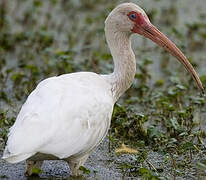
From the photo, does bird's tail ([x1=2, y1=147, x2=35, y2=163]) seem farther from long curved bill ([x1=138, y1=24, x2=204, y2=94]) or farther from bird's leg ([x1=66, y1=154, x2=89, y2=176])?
long curved bill ([x1=138, y1=24, x2=204, y2=94])

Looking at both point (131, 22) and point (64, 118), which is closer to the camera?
point (64, 118)

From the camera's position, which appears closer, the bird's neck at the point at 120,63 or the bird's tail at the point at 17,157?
the bird's tail at the point at 17,157

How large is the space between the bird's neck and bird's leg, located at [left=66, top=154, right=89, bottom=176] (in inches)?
27.5

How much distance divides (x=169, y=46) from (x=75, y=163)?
133 cm

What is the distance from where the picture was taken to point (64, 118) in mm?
4941

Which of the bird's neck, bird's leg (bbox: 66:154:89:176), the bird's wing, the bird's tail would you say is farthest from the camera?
the bird's neck

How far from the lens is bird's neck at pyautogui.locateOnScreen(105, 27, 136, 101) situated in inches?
226

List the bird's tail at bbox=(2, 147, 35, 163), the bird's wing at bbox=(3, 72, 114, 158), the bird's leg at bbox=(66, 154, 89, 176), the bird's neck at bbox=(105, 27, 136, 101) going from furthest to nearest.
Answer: the bird's neck at bbox=(105, 27, 136, 101), the bird's leg at bbox=(66, 154, 89, 176), the bird's wing at bbox=(3, 72, 114, 158), the bird's tail at bbox=(2, 147, 35, 163)

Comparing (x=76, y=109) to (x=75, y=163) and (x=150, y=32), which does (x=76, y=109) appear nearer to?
(x=75, y=163)

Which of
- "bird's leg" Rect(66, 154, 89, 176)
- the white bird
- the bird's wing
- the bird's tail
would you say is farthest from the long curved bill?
the bird's tail

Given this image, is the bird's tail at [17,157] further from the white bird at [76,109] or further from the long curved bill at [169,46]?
the long curved bill at [169,46]

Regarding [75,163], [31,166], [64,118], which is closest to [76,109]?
[64,118]

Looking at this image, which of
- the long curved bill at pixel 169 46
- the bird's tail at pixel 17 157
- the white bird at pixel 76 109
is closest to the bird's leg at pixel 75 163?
the white bird at pixel 76 109

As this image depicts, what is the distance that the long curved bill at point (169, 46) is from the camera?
5773 millimetres
